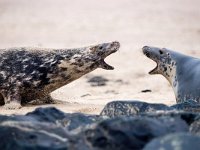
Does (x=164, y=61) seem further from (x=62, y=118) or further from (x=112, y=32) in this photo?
(x=112, y=32)

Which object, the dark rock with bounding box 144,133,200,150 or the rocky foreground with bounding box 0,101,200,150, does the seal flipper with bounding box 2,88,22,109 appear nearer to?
Result: the rocky foreground with bounding box 0,101,200,150

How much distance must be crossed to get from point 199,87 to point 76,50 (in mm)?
1895

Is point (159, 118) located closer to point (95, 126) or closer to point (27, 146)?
point (95, 126)

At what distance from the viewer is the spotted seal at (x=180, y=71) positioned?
6.37 meters

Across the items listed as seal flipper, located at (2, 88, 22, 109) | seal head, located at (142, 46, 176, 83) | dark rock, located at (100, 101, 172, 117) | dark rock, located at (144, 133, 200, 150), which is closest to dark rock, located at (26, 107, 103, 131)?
dark rock, located at (100, 101, 172, 117)

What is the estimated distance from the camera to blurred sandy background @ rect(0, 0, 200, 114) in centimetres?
980

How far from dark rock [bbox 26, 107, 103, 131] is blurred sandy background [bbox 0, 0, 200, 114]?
295 cm

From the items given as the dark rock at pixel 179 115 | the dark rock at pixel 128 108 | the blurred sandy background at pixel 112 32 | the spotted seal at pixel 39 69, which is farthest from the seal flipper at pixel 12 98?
the dark rock at pixel 179 115

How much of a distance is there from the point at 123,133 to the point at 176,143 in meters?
0.36

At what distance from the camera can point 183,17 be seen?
22.6 m

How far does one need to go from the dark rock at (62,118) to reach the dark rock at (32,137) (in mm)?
385

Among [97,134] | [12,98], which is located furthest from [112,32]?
[97,134]

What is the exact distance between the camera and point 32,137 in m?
2.76

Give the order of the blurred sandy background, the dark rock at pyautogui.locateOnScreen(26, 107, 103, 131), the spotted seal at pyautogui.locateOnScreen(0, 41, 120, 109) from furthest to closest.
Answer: the blurred sandy background < the spotted seal at pyautogui.locateOnScreen(0, 41, 120, 109) < the dark rock at pyautogui.locateOnScreen(26, 107, 103, 131)
